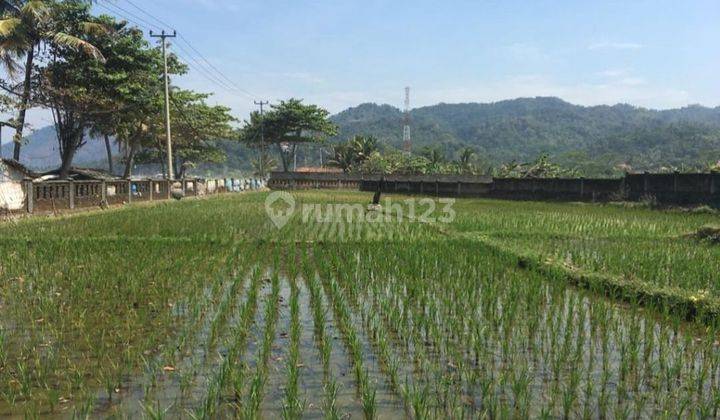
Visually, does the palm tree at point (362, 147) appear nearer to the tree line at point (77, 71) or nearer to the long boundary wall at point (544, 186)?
the long boundary wall at point (544, 186)

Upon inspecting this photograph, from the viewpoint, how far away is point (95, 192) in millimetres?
19906

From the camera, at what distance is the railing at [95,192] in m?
16.4

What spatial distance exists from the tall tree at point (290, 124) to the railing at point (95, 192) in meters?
18.6

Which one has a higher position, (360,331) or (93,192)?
(93,192)

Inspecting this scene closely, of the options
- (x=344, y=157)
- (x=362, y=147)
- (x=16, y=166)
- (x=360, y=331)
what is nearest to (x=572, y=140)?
(x=362, y=147)

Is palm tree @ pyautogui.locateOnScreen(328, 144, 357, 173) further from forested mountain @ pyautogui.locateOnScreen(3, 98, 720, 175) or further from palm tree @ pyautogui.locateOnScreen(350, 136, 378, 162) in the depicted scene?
forested mountain @ pyautogui.locateOnScreen(3, 98, 720, 175)

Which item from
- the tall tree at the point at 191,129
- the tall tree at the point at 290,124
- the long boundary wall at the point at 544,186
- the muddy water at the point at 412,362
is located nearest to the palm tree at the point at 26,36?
the tall tree at the point at 191,129

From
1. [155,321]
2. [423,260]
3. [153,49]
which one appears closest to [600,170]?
[153,49]

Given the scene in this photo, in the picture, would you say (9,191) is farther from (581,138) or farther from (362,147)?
(581,138)

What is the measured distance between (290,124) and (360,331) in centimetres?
4722

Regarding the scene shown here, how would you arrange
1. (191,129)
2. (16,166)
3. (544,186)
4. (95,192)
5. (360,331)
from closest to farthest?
(360,331), (16,166), (95,192), (544,186), (191,129)

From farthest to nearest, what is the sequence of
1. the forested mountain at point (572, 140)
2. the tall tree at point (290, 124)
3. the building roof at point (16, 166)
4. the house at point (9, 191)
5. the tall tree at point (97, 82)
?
the forested mountain at point (572, 140) → the tall tree at point (290, 124) → the tall tree at point (97, 82) → the building roof at point (16, 166) → the house at point (9, 191)

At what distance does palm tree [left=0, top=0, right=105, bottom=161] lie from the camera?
1897 centimetres

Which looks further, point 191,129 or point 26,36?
point 191,129
